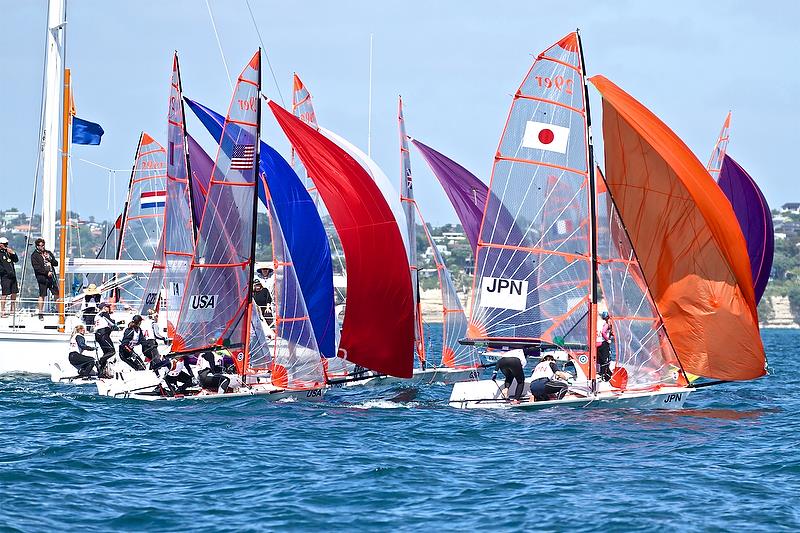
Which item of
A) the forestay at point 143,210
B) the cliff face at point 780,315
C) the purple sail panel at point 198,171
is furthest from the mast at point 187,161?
the cliff face at point 780,315

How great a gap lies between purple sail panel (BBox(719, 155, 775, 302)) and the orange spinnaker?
587 centimetres

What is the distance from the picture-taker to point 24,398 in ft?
75.9

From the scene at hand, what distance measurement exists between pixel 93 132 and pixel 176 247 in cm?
689

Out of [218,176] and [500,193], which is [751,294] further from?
[218,176]

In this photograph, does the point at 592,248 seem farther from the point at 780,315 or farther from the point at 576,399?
the point at 780,315

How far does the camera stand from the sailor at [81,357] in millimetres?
25891

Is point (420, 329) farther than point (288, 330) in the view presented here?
Yes

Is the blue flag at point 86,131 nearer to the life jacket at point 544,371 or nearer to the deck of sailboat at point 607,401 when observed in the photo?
the deck of sailboat at point 607,401

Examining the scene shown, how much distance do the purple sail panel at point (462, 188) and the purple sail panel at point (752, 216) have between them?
19.0 ft

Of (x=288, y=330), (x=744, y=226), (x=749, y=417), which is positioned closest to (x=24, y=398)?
(x=288, y=330)

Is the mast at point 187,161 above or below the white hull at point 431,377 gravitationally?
above

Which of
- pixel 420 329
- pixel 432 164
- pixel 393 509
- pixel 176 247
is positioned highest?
pixel 432 164

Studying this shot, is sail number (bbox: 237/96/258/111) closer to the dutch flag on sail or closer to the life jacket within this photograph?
the life jacket

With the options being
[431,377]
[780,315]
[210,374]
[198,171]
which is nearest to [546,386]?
[210,374]
